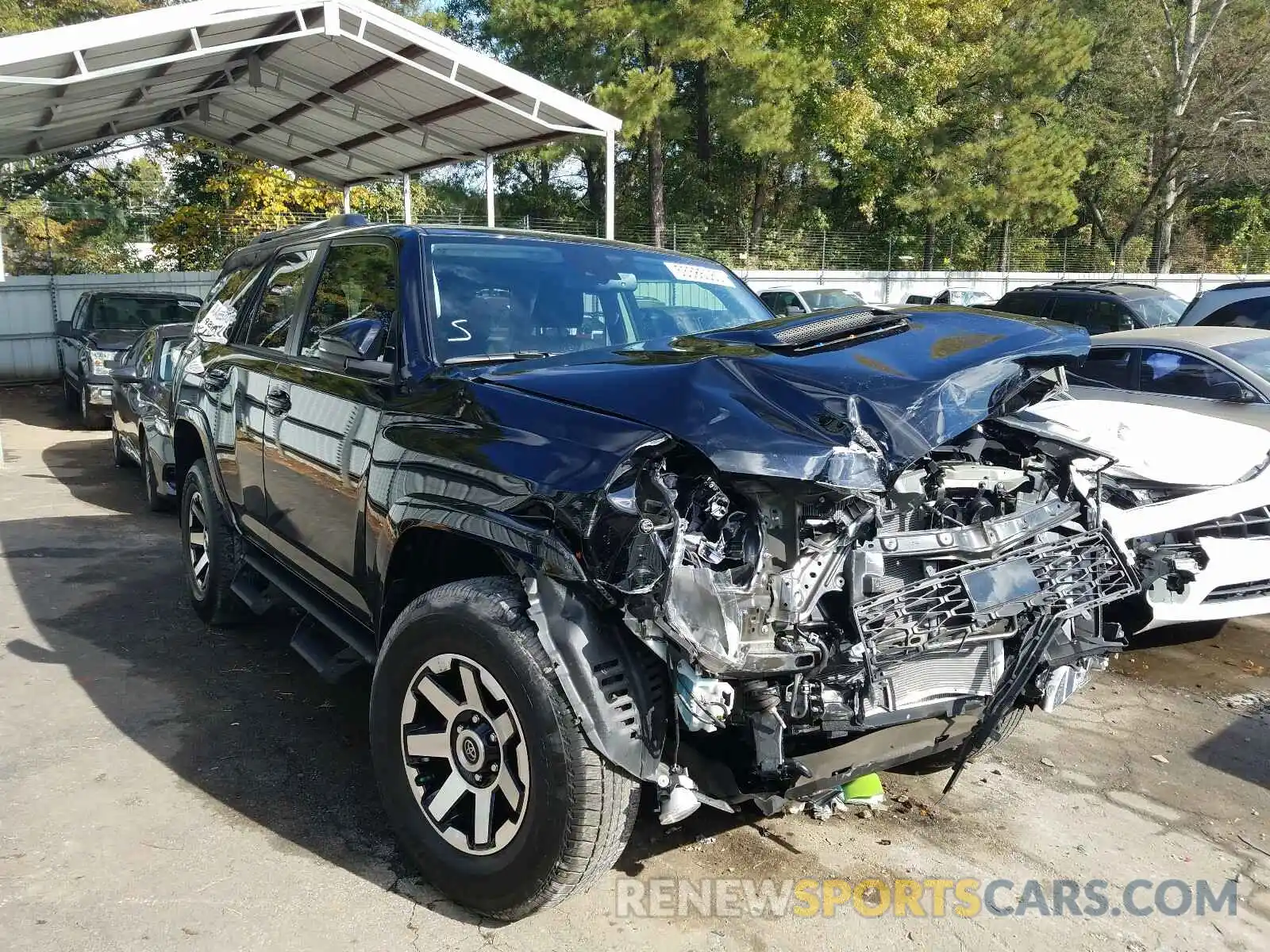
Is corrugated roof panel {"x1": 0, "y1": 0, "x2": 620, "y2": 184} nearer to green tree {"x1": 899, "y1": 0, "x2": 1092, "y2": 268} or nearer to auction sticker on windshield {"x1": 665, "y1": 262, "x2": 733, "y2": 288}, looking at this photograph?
auction sticker on windshield {"x1": 665, "y1": 262, "x2": 733, "y2": 288}

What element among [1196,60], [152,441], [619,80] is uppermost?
[1196,60]

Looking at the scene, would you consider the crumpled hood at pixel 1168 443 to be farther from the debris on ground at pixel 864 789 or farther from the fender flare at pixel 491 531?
the fender flare at pixel 491 531

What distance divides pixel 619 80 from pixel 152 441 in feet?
66.0

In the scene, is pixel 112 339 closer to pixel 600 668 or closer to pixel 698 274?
pixel 698 274

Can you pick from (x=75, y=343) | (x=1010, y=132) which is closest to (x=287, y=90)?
(x=75, y=343)

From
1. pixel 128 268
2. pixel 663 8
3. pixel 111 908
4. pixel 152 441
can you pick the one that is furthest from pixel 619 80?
pixel 111 908

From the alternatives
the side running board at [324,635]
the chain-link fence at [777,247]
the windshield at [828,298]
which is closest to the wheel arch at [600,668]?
the side running board at [324,635]

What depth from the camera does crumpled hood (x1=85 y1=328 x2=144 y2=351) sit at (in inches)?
496

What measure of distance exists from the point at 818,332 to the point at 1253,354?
5756 mm

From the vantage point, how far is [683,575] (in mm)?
2398

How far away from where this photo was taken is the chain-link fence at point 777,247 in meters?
21.0

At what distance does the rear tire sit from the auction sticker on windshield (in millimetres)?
2623

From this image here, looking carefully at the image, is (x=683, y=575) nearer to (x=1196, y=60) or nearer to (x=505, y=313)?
(x=505, y=313)

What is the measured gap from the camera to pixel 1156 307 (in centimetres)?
1284
